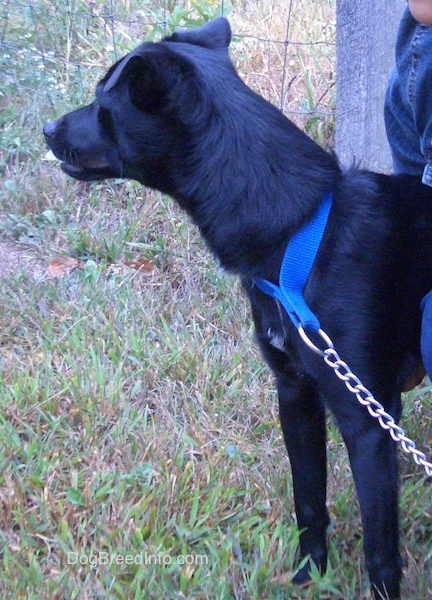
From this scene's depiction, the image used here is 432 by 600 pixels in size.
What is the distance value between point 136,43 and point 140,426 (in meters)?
2.49

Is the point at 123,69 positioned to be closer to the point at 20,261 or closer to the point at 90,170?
the point at 90,170

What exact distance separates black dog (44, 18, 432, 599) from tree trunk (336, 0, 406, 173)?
1119 mm

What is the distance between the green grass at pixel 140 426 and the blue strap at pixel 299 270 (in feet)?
2.17

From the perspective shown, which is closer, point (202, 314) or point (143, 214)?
point (202, 314)

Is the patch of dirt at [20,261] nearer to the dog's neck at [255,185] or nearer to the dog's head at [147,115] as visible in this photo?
the dog's head at [147,115]

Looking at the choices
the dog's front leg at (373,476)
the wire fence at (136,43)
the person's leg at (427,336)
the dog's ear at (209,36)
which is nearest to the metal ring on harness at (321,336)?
the dog's front leg at (373,476)

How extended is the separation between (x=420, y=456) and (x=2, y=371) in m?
1.63

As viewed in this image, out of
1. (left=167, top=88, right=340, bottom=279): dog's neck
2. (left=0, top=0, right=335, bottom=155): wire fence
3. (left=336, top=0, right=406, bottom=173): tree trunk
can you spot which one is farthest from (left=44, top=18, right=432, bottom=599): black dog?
(left=0, top=0, right=335, bottom=155): wire fence

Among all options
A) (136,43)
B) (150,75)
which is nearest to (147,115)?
(150,75)

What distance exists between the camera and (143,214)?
3664mm

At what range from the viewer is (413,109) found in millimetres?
2104

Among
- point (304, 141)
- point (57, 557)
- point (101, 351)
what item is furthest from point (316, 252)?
point (101, 351)

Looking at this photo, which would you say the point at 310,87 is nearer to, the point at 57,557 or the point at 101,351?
the point at 101,351

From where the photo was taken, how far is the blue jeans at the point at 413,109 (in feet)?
6.50
